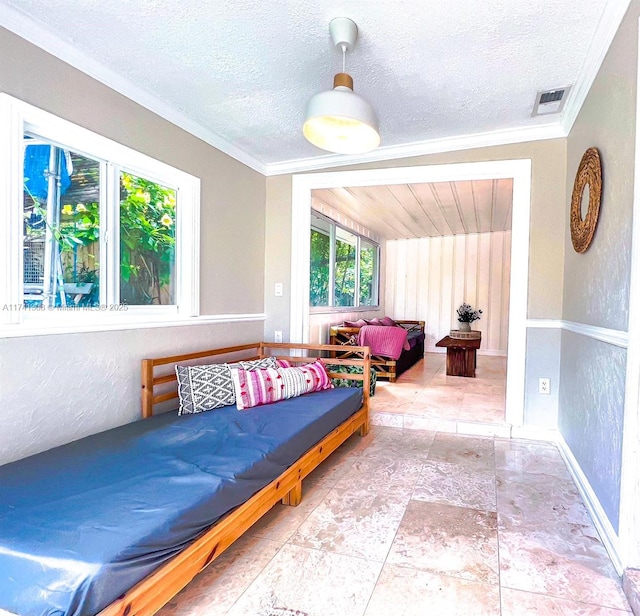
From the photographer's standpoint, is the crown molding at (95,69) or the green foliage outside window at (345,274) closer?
the crown molding at (95,69)

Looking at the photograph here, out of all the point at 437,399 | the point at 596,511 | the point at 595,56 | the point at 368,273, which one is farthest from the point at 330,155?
the point at 368,273

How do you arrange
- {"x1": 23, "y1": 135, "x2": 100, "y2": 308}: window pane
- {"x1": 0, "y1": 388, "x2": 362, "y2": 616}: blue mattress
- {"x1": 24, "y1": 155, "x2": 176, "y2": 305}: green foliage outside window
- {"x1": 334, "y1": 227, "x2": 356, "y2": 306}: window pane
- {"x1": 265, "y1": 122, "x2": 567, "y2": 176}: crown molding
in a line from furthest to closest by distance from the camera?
1. {"x1": 334, "y1": 227, "x2": 356, "y2": 306}: window pane
2. {"x1": 265, "y1": 122, "x2": 567, "y2": 176}: crown molding
3. {"x1": 24, "y1": 155, "x2": 176, "y2": 305}: green foliage outside window
4. {"x1": 23, "y1": 135, "x2": 100, "y2": 308}: window pane
5. {"x1": 0, "y1": 388, "x2": 362, "y2": 616}: blue mattress

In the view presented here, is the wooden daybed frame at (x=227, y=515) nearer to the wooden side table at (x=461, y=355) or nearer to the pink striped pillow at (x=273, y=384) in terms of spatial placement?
the pink striped pillow at (x=273, y=384)

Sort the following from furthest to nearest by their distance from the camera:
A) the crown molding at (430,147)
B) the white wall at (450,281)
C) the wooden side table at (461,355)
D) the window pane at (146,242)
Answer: the white wall at (450,281), the wooden side table at (461,355), the crown molding at (430,147), the window pane at (146,242)

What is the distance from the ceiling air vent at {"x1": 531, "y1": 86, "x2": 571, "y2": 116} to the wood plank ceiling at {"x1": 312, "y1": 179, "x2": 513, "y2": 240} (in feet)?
4.75

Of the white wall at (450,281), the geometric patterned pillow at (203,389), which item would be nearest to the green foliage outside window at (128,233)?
the geometric patterned pillow at (203,389)

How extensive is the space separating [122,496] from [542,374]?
9.38 feet

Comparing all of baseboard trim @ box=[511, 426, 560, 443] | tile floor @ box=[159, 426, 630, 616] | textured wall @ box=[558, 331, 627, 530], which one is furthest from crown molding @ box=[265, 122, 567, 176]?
tile floor @ box=[159, 426, 630, 616]

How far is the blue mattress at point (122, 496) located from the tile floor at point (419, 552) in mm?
275

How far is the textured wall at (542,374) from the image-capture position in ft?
9.93

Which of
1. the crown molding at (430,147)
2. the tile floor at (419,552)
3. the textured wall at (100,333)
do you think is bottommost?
the tile floor at (419,552)

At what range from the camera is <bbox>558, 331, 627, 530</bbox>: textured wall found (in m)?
1.69

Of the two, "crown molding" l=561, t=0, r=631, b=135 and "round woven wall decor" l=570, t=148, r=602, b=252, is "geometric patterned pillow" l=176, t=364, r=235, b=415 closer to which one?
"round woven wall decor" l=570, t=148, r=602, b=252

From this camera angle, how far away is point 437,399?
4066 mm
